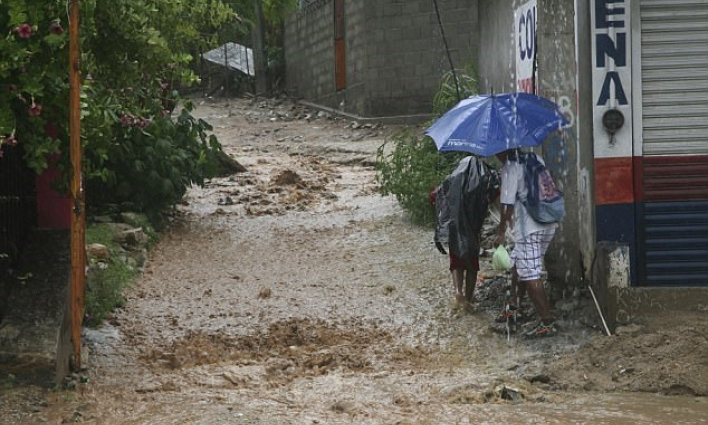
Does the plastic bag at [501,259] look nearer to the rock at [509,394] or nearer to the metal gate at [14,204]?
the rock at [509,394]

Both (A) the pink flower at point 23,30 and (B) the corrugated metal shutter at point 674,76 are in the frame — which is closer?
(A) the pink flower at point 23,30

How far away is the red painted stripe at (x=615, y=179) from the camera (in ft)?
23.4

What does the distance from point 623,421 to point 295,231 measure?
20.6ft

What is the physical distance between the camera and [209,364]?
22.9 ft

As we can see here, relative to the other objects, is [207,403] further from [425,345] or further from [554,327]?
[554,327]

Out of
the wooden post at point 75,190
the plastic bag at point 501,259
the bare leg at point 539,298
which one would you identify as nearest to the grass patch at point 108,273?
the wooden post at point 75,190

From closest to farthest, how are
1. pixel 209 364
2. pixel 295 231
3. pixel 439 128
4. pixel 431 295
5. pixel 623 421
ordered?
pixel 623 421 → pixel 209 364 → pixel 439 128 → pixel 431 295 → pixel 295 231

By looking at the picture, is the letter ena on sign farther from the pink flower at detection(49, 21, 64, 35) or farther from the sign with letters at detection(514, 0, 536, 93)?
the pink flower at detection(49, 21, 64, 35)

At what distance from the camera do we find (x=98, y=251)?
880 cm

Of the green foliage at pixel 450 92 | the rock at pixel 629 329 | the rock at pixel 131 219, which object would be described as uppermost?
the green foliage at pixel 450 92

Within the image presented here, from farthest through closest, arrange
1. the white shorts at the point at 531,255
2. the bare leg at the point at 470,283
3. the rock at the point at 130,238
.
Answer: the rock at the point at 130,238 < the bare leg at the point at 470,283 < the white shorts at the point at 531,255

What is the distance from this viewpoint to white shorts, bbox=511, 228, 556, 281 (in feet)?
23.7

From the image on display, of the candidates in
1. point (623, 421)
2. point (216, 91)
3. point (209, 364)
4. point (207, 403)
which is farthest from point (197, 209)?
point (216, 91)

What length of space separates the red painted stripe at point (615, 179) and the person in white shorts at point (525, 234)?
0.45 meters
